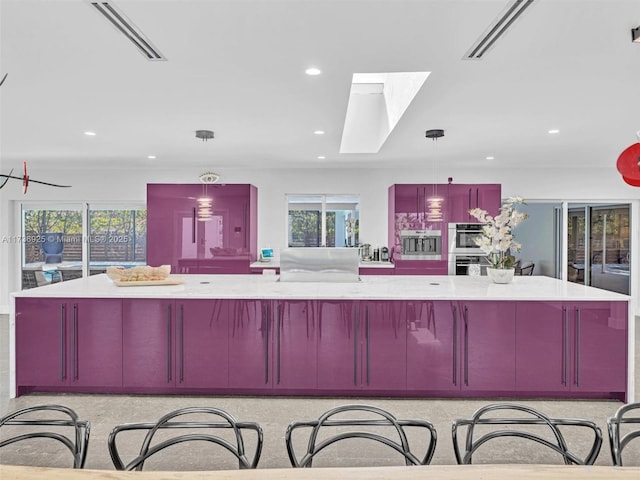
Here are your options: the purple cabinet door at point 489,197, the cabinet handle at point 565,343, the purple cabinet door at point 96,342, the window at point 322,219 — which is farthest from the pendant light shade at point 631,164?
the window at point 322,219

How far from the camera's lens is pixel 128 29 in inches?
84.4

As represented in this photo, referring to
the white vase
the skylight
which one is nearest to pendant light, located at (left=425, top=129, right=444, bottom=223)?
the skylight

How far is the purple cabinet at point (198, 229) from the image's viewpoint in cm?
623

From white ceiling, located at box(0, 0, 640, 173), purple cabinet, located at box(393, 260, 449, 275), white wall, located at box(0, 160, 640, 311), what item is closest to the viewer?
white ceiling, located at box(0, 0, 640, 173)

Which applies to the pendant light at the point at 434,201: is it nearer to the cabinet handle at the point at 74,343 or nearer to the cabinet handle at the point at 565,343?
the cabinet handle at the point at 565,343

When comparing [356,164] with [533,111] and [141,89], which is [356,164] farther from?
[141,89]

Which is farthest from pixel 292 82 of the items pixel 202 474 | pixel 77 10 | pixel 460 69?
pixel 202 474

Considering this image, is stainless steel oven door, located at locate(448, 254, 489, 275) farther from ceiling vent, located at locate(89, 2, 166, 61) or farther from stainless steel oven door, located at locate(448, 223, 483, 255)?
ceiling vent, located at locate(89, 2, 166, 61)

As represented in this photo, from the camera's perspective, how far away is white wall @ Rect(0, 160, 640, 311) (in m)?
6.90

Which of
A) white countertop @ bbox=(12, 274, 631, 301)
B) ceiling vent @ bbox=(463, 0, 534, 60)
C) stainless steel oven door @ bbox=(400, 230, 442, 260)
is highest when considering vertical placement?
ceiling vent @ bbox=(463, 0, 534, 60)

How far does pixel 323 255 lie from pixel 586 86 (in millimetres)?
2514

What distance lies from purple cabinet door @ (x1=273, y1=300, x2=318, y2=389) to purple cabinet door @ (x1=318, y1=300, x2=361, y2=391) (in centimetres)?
5

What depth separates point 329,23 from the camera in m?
2.06

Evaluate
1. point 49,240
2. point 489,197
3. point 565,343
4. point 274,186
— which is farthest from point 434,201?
point 49,240
